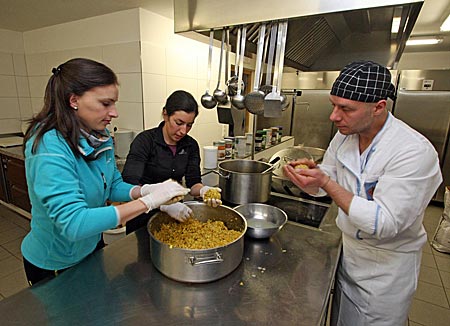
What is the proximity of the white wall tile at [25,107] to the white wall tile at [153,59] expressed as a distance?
6.82 feet

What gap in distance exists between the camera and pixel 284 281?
0.93 m

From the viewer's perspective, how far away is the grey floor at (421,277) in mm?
1923

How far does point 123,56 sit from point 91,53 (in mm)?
448

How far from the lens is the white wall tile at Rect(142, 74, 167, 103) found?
240cm

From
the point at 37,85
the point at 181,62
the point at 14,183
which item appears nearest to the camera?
the point at 181,62

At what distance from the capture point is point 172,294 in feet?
2.77

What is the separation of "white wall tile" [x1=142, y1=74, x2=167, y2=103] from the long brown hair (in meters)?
1.56

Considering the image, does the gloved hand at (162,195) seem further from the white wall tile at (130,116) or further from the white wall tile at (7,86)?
the white wall tile at (7,86)

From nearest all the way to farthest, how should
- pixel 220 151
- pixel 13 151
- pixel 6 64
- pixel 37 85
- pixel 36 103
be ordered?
pixel 220 151 → pixel 13 151 → pixel 6 64 → pixel 37 85 → pixel 36 103

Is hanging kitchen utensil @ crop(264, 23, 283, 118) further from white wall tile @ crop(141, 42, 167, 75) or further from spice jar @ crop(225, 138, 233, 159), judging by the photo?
white wall tile @ crop(141, 42, 167, 75)

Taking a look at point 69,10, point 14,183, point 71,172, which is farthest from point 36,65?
point 71,172

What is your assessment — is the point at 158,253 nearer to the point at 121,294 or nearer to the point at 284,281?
the point at 121,294

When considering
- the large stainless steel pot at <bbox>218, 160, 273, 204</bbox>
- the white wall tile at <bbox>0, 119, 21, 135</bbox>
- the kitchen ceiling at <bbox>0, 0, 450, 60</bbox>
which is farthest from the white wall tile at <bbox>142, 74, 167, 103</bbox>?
the white wall tile at <bbox>0, 119, 21, 135</bbox>

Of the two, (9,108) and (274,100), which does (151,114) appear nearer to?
(274,100)
